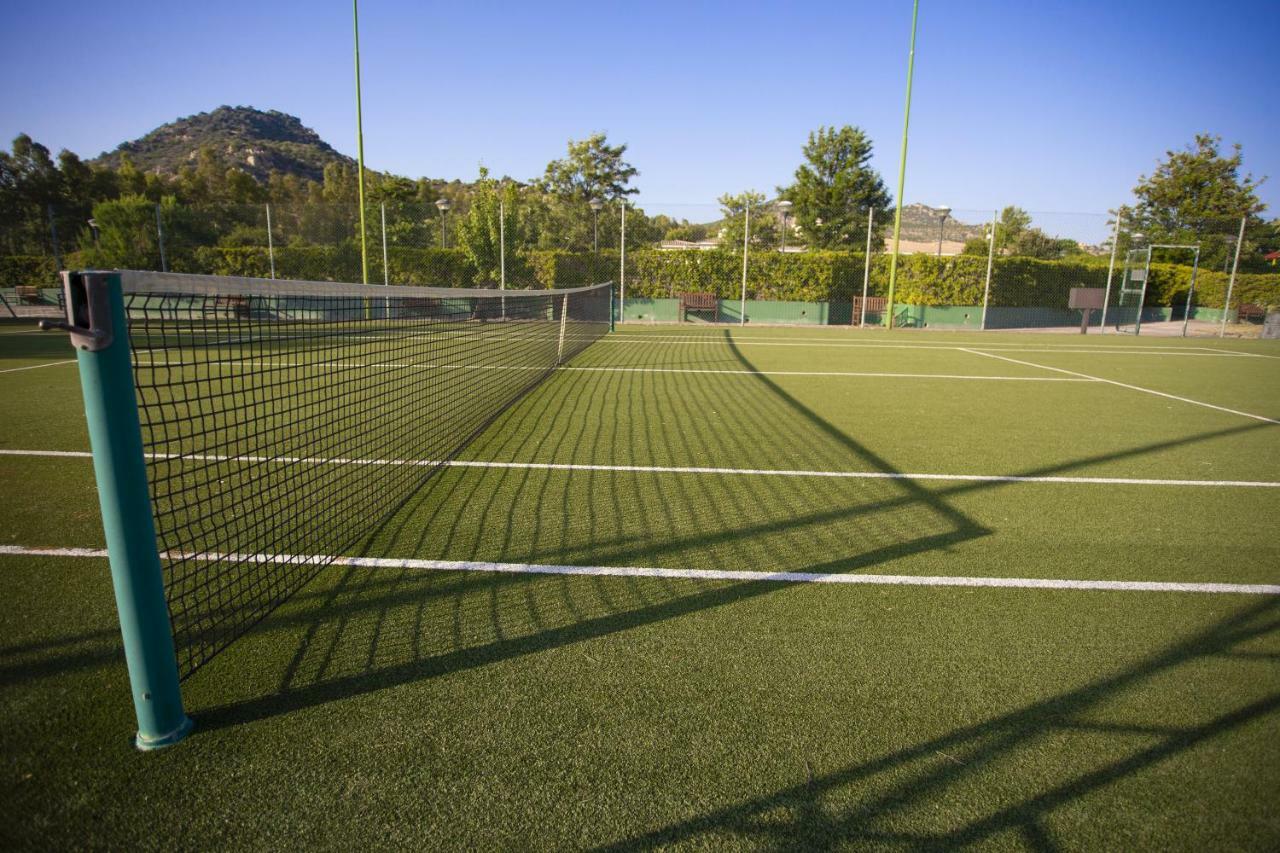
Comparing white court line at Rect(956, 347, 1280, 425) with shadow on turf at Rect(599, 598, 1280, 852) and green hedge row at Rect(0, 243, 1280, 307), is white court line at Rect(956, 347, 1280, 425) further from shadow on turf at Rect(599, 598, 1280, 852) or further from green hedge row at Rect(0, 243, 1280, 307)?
green hedge row at Rect(0, 243, 1280, 307)

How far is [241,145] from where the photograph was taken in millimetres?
144125

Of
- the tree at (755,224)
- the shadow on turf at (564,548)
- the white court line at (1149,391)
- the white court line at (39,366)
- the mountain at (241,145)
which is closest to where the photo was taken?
the shadow on turf at (564,548)

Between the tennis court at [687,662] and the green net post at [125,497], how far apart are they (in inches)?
8.1

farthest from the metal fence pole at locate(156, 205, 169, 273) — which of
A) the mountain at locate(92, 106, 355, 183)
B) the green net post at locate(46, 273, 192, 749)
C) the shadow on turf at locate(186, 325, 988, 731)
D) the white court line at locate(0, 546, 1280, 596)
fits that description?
the mountain at locate(92, 106, 355, 183)

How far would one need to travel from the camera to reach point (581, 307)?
20.2m

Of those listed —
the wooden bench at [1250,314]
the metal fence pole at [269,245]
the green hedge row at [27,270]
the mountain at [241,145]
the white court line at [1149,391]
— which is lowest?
the white court line at [1149,391]

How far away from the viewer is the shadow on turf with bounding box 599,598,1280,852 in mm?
1877

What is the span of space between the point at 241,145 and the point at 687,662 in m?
179

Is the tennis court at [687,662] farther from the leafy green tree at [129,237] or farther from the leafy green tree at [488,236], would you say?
the leafy green tree at [129,237]

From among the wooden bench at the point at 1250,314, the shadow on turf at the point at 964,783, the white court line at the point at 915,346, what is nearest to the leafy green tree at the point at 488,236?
the white court line at the point at 915,346

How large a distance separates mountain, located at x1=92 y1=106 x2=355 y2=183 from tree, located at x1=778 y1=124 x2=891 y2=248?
120 m

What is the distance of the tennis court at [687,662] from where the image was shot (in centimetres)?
196

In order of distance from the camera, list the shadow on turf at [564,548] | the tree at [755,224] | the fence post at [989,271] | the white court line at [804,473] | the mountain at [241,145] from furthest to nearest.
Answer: the mountain at [241,145]
the tree at [755,224]
the fence post at [989,271]
the white court line at [804,473]
the shadow on turf at [564,548]

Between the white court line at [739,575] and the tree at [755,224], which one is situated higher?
the tree at [755,224]
